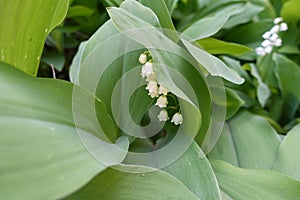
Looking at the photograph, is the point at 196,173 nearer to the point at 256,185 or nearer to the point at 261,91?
the point at 256,185

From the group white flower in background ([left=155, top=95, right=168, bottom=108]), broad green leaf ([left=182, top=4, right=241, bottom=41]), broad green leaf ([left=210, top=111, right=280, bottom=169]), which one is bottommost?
broad green leaf ([left=210, top=111, right=280, bottom=169])

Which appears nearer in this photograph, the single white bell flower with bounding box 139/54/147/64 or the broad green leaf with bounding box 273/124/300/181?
the single white bell flower with bounding box 139/54/147/64

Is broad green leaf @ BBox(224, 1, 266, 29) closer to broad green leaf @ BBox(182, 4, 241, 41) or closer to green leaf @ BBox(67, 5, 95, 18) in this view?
broad green leaf @ BBox(182, 4, 241, 41)

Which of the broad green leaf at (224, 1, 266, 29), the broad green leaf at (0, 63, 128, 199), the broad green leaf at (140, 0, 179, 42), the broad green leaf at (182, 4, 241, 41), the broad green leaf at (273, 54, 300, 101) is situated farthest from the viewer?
the broad green leaf at (224, 1, 266, 29)

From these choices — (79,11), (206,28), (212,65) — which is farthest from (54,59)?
(212,65)

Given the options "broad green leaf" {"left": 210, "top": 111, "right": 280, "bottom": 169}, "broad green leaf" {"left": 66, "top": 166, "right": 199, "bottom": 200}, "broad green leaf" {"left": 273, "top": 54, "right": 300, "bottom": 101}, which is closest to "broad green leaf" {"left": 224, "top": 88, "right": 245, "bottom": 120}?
"broad green leaf" {"left": 210, "top": 111, "right": 280, "bottom": 169}

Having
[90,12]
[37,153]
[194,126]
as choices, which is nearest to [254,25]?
[90,12]
